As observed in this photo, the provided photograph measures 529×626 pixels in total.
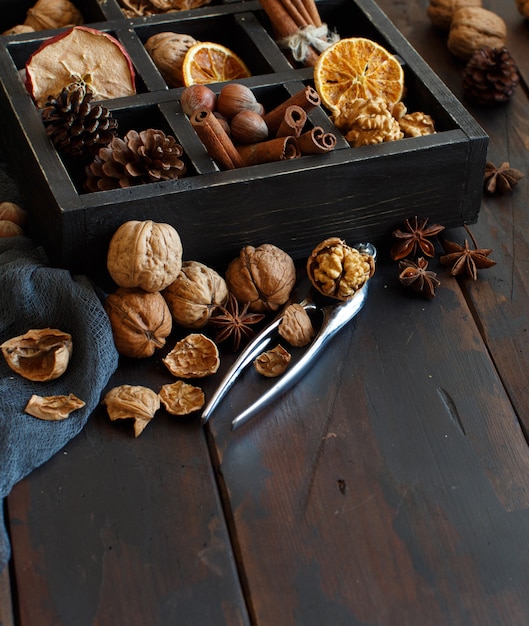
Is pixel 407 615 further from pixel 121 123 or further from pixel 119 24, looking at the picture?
pixel 119 24

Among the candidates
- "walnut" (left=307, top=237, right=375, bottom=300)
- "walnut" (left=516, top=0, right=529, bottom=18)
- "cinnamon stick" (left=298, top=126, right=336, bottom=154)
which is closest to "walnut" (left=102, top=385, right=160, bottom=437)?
"walnut" (left=307, top=237, right=375, bottom=300)

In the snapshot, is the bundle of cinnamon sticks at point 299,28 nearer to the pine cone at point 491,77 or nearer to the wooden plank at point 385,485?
the pine cone at point 491,77

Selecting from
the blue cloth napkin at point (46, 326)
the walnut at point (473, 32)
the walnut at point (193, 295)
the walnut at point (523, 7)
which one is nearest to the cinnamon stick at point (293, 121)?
the walnut at point (193, 295)

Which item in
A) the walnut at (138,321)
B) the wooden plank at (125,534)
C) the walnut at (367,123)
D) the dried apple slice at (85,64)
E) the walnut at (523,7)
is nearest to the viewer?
the wooden plank at (125,534)

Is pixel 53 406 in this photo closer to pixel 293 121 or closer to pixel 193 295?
pixel 193 295

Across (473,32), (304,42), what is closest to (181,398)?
(304,42)

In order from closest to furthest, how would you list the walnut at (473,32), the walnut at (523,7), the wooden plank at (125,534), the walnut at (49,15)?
the wooden plank at (125,534), the walnut at (49,15), the walnut at (473,32), the walnut at (523,7)

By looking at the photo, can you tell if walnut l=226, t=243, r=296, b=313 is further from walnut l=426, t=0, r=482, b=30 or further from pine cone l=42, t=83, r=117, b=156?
walnut l=426, t=0, r=482, b=30

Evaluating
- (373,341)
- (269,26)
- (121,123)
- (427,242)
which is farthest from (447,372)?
(269,26)
